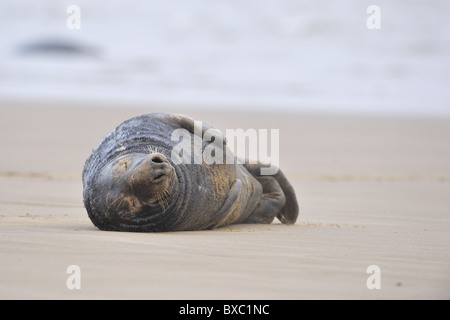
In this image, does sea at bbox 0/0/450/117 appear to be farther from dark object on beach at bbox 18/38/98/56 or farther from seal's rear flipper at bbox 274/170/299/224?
seal's rear flipper at bbox 274/170/299/224

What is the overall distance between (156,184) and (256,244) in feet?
2.70

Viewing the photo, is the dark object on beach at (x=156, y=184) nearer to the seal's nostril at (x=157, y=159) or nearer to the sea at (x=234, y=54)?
the seal's nostril at (x=157, y=159)

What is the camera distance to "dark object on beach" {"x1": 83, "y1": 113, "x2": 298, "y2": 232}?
596 cm

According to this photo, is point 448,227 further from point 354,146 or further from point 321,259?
point 354,146

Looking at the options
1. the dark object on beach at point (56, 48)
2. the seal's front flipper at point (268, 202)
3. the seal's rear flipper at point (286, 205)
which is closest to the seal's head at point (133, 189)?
the seal's front flipper at point (268, 202)

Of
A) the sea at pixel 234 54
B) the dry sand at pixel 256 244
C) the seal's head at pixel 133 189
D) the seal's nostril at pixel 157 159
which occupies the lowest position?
the dry sand at pixel 256 244

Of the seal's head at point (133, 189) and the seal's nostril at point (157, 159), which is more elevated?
the seal's nostril at point (157, 159)

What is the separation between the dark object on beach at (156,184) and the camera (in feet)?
19.6

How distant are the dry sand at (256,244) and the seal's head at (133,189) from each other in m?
0.13

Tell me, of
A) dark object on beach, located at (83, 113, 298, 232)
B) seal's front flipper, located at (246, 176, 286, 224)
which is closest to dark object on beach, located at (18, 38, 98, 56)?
seal's front flipper, located at (246, 176, 286, 224)

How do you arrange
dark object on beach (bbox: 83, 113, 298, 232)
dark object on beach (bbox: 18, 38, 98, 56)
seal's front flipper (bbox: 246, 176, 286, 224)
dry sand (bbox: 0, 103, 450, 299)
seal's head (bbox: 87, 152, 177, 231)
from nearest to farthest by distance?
dry sand (bbox: 0, 103, 450, 299), seal's head (bbox: 87, 152, 177, 231), dark object on beach (bbox: 83, 113, 298, 232), seal's front flipper (bbox: 246, 176, 286, 224), dark object on beach (bbox: 18, 38, 98, 56)

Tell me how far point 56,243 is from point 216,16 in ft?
90.6

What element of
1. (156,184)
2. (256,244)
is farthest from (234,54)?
(156,184)

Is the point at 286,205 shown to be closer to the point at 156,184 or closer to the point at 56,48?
the point at 156,184
